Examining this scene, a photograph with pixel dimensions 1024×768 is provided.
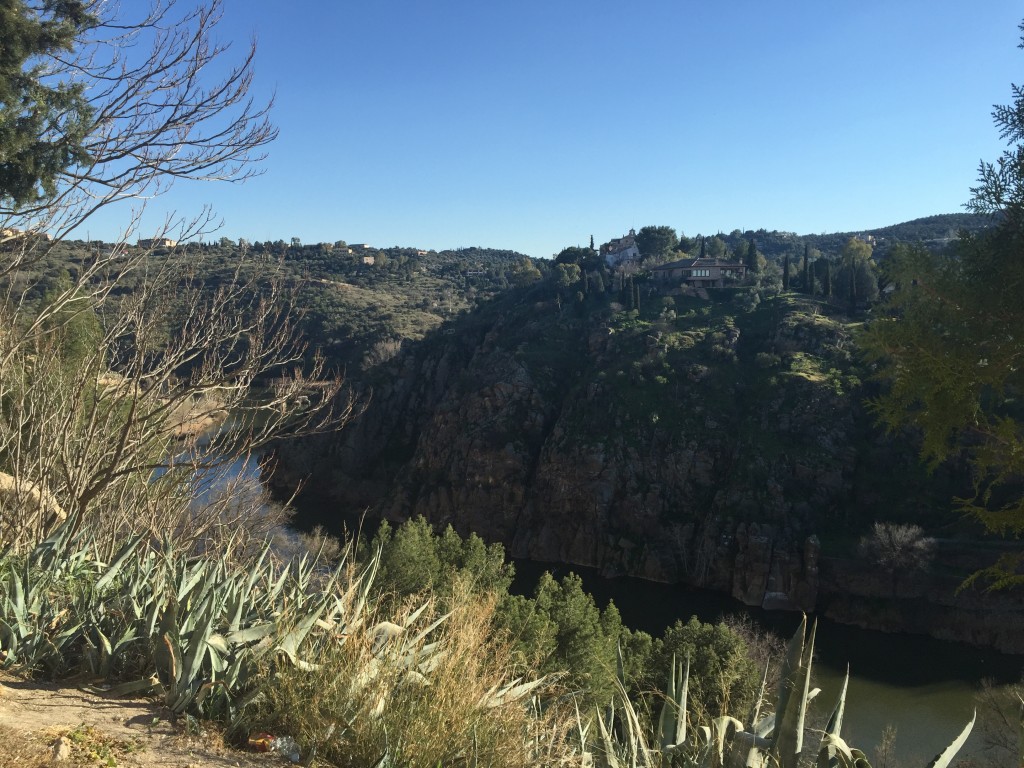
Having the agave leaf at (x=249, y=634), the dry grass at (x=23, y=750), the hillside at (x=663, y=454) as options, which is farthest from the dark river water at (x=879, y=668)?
the dry grass at (x=23, y=750)

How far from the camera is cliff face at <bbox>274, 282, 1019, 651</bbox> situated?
32375 mm

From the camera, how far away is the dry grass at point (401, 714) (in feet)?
10.2

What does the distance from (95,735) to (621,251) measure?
69.8 metres

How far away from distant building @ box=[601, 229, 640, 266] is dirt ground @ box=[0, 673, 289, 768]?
208 ft

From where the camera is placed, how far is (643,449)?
37.5 m

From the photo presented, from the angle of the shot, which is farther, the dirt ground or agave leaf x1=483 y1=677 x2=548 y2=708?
agave leaf x1=483 y1=677 x2=548 y2=708

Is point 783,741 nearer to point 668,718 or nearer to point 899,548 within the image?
point 668,718

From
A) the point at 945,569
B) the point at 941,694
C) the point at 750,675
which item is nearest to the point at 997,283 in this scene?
the point at 750,675

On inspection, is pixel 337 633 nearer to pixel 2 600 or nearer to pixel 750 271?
pixel 2 600

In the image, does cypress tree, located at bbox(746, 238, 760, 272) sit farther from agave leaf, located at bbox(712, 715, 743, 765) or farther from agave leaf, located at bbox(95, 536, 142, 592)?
agave leaf, located at bbox(712, 715, 743, 765)

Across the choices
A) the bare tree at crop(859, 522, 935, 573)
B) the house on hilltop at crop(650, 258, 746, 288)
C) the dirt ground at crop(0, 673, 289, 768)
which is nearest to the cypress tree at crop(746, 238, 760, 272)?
the house on hilltop at crop(650, 258, 746, 288)

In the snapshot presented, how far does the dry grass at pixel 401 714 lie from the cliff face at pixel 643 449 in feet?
94.9

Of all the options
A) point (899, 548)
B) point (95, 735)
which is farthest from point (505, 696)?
point (899, 548)

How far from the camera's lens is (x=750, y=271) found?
55.7 m
